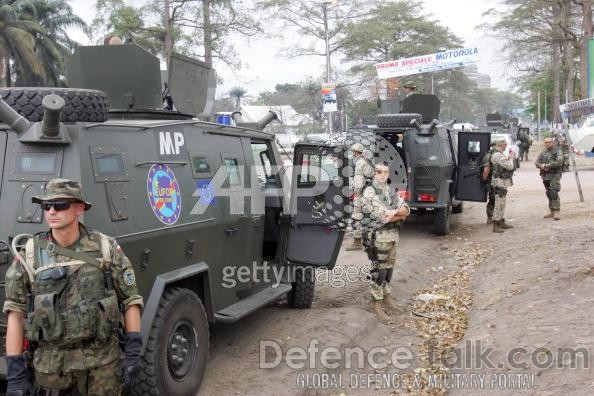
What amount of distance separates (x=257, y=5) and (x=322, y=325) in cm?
2175

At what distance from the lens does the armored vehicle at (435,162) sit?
10.5 metres

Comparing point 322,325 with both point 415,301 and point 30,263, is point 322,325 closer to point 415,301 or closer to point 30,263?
point 415,301

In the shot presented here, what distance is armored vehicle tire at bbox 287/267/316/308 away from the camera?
6305 mm

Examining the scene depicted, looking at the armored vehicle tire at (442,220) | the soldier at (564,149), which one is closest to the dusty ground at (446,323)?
the armored vehicle tire at (442,220)

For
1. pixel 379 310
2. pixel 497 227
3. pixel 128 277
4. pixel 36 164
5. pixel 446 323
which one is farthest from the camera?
pixel 497 227

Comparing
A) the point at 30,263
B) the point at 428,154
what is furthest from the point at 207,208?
the point at 428,154

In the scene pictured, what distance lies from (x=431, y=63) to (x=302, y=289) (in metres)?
16.9

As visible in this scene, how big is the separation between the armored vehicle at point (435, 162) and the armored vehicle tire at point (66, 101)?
6.86 m

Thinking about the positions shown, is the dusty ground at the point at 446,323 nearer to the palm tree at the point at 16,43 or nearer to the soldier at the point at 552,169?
the soldier at the point at 552,169

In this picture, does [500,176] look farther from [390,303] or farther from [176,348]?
[176,348]

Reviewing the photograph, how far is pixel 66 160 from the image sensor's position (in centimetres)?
357

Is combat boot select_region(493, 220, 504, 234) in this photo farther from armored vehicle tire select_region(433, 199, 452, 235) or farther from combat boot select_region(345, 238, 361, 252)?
combat boot select_region(345, 238, 361, 252)

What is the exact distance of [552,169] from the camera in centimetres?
1114

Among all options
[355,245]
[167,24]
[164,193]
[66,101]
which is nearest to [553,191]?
[355,245]
